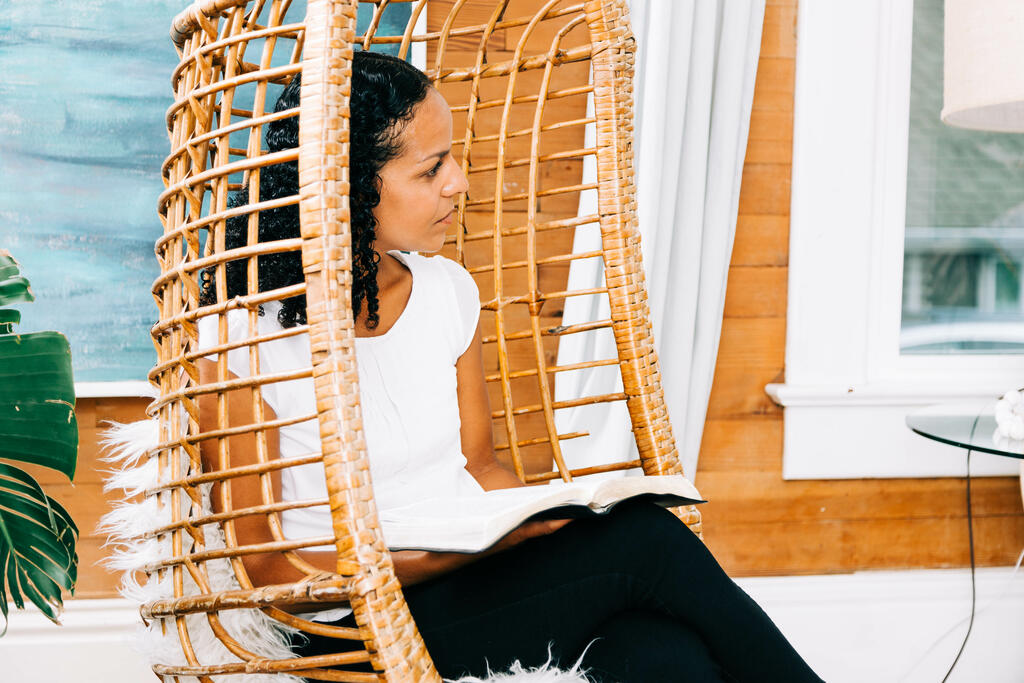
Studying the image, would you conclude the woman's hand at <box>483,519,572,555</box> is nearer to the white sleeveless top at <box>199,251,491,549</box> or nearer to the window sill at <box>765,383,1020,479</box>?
the white sleeveless top at <box>199,251,491,549</box>

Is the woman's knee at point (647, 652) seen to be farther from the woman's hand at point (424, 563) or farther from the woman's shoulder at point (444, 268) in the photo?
the woman's shoulder at point (444, 268)

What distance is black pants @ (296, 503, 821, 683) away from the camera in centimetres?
91

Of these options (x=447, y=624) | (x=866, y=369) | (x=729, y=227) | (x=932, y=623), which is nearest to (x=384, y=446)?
(x=447, y=624)

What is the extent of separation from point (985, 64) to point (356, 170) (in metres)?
0.97

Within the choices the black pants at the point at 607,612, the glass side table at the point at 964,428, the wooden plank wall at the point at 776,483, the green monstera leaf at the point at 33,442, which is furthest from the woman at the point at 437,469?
the wooden plank wall at the point at 776,483

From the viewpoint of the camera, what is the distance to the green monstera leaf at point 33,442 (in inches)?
44.9

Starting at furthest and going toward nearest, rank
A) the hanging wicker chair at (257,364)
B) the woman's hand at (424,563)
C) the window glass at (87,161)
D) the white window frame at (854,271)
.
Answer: the white window frame at (854,271), the window glass at (87,161), the woman's hand at (424,563), the hanging wicker chair at (257,364)

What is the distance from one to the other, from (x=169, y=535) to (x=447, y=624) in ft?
1.03

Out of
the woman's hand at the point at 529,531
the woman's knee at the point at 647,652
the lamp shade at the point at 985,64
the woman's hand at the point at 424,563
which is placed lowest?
the woman's knee at the point at 647,652

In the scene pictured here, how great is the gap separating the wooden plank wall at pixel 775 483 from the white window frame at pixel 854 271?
0.04 metres

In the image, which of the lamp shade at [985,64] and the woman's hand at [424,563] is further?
the lamp shade at [985,64]

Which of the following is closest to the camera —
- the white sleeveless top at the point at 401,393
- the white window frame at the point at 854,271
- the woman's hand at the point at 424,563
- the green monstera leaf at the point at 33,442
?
the woman's hand at the point at 424,563

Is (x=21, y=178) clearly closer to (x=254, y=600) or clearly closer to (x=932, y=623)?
(x=254, y=600)

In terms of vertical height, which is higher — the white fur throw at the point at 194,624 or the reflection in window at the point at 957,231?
the reflection in window at the point at 957,231
